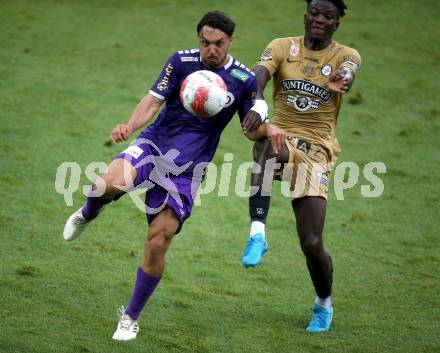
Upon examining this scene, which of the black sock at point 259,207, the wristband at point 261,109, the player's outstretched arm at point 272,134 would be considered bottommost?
the black sock at point 259,207

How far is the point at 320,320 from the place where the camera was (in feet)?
26.6

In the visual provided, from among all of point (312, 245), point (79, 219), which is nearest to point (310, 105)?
point (312, 245)

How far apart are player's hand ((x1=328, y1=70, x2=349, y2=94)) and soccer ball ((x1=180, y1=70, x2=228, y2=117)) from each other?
3.09 feet

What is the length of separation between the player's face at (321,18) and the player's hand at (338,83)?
0.48 meters

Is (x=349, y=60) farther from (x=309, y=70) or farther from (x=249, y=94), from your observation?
(x=249, y=94)

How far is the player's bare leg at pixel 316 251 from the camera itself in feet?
25.3

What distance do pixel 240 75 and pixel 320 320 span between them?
2480 millimetres

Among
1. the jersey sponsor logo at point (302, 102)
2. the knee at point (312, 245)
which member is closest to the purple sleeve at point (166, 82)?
the jersey sponsor logo at point (302, 102)

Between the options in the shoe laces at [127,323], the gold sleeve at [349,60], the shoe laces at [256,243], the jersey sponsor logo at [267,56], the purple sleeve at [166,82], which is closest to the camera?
the shoe laces at [256,243]

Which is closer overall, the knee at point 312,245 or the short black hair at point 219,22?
the short black hair at point 219,22

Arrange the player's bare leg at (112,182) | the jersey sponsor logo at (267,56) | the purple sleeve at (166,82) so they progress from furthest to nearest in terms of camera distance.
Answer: the jersey sponsor logo at (267,56) < the purple sleeve at (166,82) < the player's bare leg at (112,182)

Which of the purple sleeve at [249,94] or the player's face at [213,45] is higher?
the player's face at [213,45]

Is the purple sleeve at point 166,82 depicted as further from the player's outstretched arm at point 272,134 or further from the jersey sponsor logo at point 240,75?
the player's outstretched arm at point 272,134

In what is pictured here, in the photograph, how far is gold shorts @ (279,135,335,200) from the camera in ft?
25.3
